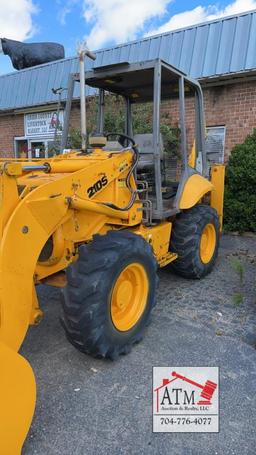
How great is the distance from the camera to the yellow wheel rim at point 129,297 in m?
3.14

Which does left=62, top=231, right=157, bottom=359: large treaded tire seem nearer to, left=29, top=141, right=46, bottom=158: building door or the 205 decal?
the 205 decal

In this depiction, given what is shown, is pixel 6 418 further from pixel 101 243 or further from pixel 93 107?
pixel 93 107

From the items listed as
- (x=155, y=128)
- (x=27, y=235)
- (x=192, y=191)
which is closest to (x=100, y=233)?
(x=27, y=235)

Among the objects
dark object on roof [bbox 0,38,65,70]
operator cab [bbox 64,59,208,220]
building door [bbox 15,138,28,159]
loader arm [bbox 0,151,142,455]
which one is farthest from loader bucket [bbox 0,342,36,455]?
dark object on roof [bbox 0,38,65,70]

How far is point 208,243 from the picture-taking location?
202 inches

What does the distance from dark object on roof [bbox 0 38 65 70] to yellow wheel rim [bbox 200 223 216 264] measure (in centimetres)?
1163

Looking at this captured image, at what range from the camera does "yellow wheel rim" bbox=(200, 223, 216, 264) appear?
5.00 m

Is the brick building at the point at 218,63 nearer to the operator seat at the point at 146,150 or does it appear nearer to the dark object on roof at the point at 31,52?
the operator seat at the point at 146,150

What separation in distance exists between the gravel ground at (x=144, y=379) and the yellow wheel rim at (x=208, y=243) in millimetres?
616

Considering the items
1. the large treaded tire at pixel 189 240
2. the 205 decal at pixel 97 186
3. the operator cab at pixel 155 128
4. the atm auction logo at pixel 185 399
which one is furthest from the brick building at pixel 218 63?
the atm auction logo at pixel 185 399

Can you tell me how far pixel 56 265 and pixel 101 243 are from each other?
551 millimetres

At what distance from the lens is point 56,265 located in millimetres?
3234

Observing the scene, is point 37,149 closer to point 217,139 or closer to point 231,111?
point 217,139

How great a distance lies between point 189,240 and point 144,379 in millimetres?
1991
